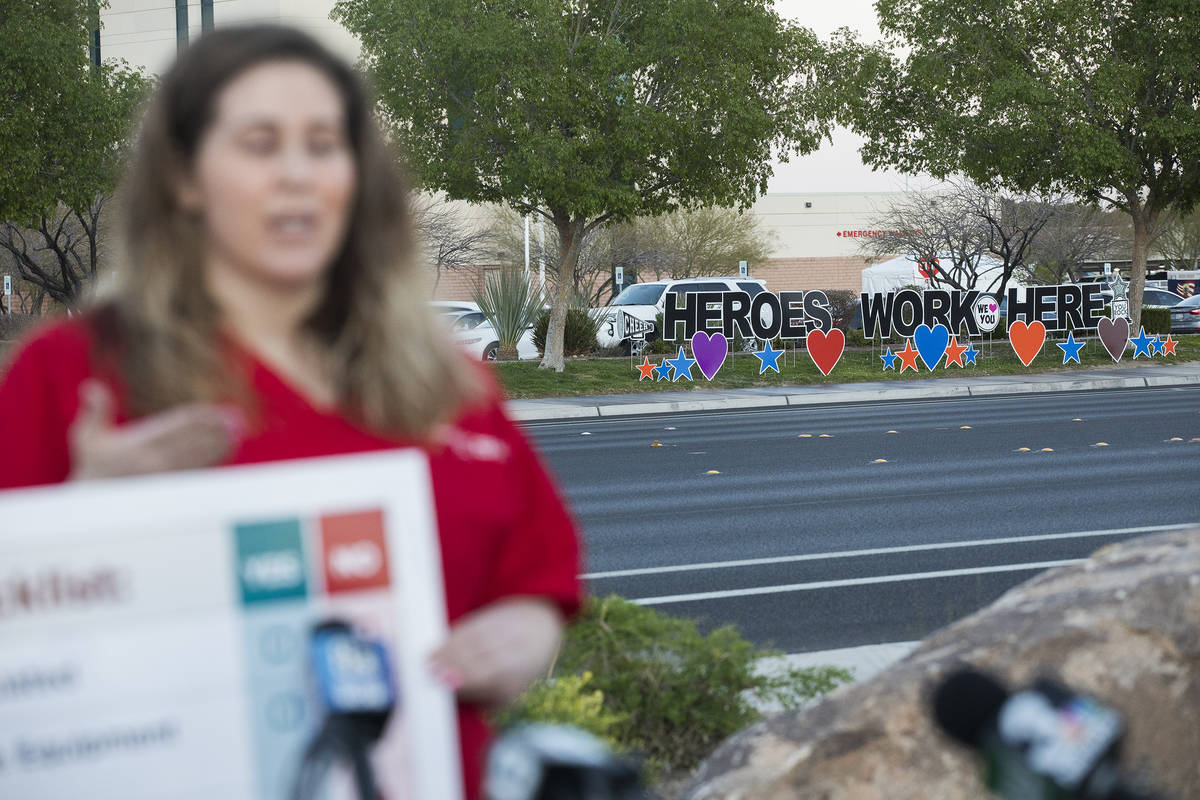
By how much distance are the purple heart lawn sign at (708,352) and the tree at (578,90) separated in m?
2.68

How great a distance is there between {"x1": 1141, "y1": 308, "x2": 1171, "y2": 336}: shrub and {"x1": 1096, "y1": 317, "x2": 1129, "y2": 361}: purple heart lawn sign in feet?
33.7

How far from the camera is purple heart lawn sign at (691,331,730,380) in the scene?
25.6 meters

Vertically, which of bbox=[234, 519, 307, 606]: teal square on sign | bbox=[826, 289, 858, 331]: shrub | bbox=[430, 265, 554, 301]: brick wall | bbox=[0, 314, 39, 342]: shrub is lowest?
bbox=[234, 519, 307, 606]: teal square on sign

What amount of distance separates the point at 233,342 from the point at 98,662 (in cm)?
43

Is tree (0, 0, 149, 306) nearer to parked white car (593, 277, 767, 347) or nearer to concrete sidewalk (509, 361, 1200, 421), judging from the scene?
concrete sidewalk (509, 361, 1200, 421)

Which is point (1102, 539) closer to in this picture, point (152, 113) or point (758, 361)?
point (152, 113)

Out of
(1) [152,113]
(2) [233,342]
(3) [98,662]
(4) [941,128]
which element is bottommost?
(3) [98,662]

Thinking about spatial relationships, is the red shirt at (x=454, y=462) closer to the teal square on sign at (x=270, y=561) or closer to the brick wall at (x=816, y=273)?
the teal square on sign at (x=270, y=561)

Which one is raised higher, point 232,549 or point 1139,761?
point 232,549

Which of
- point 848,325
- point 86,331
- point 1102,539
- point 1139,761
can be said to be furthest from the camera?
point 848,325

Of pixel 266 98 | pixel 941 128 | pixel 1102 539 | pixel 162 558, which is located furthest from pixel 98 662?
pixel 941 128

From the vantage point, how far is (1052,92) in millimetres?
27734

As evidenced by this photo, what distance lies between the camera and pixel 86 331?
1.72 meters

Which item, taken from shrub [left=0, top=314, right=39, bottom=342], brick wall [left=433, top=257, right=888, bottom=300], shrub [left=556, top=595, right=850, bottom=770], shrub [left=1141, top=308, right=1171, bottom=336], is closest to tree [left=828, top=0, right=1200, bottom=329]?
shrub [left=1141, top=308, right=1171, bottom=336]
